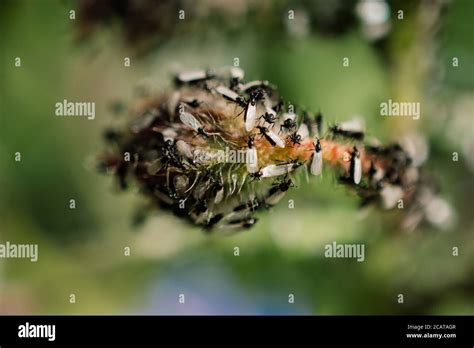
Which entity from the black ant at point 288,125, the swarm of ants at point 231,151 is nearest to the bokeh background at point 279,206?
the swarm of ants at point 231,151

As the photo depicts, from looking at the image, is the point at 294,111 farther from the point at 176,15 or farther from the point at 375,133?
the point at 176,15

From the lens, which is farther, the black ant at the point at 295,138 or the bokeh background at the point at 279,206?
the bokeh background at the point at 279,206

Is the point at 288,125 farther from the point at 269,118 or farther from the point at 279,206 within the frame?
the point at 279,206

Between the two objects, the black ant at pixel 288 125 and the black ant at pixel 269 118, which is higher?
the black ant at pixel 269 118

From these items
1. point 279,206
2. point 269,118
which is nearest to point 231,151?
point 269,118

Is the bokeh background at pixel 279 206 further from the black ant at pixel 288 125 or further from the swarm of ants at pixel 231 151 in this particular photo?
the black ant at pixel 288 125

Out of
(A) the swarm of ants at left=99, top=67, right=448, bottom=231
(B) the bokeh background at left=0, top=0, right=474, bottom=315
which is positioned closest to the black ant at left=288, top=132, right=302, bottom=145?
(A) the swarm of ants at left=99, top=67, right=448, bottom=231

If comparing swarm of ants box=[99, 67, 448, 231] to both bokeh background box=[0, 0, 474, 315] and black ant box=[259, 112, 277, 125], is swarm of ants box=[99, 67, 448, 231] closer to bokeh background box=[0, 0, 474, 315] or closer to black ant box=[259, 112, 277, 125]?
black ant box=[259, 112, 277, 125]

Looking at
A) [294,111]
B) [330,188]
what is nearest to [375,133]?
[330,188]
